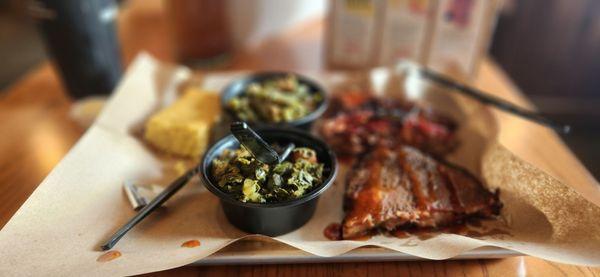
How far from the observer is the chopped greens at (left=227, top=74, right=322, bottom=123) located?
2051 mm

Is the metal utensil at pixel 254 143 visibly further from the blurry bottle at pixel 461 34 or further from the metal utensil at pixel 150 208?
the blurry bottle at pixel 461 34

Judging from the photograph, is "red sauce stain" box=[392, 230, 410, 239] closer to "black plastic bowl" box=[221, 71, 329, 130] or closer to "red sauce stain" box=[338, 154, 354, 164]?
"red sauce stain" box=[338, 154, 354, 164]

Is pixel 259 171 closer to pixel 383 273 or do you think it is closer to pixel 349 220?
pixel 349 220

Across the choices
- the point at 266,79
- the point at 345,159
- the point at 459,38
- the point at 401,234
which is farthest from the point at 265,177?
the point at 459,38

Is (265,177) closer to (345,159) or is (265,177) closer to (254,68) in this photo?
(345,159)

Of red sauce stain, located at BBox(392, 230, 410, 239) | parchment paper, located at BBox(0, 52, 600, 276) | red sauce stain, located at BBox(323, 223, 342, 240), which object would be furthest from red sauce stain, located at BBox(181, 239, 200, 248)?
red sauce stain, located at BBox(392, 230, 410, 239)

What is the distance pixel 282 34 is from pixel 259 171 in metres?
2.23

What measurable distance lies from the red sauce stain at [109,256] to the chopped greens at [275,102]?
0.86m

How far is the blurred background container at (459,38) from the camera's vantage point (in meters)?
2.57

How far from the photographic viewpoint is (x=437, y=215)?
1.63 meters

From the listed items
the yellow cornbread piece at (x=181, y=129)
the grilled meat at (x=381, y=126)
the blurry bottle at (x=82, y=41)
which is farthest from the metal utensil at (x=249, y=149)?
the blurry bottle at (x=82, y=41)

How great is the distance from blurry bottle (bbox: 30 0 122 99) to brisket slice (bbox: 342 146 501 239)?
1.58m

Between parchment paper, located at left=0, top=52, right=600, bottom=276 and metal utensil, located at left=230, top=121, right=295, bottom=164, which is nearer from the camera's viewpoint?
parchment paper, located at left=0, top=52, right=600, bottom=276

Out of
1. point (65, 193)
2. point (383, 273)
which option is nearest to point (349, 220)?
point (383, 273)
